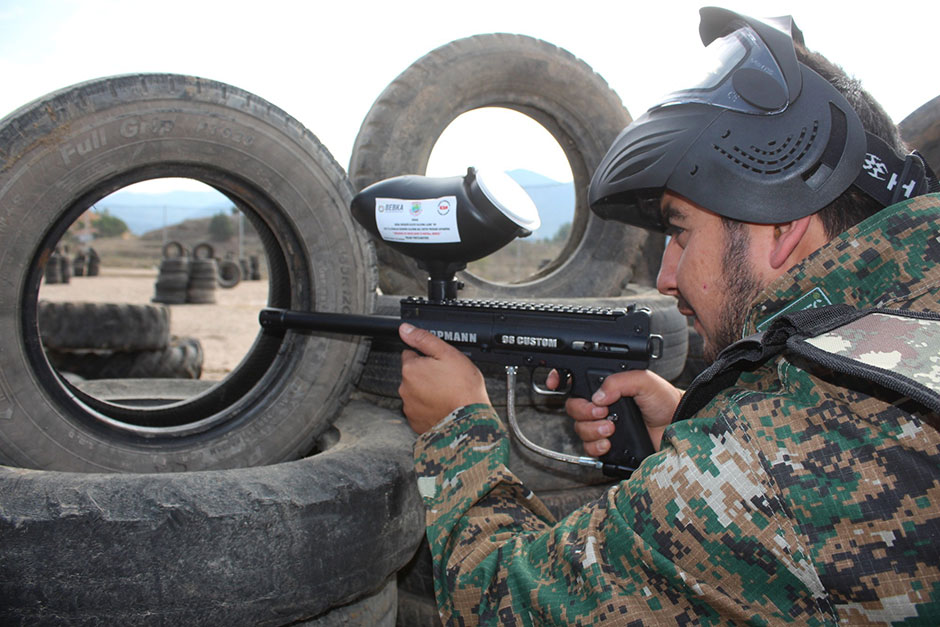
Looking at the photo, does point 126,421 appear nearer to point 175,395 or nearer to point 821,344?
point 175,395

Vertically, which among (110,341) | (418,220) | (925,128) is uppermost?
(925,128)

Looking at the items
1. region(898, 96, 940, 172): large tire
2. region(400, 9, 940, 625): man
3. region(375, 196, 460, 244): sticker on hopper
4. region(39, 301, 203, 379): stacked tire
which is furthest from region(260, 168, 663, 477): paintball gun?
region(39, 301, 203, 379): stacked tire

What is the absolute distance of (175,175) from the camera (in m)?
2.03

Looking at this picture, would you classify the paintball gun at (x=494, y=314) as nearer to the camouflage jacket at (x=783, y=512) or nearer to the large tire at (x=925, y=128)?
the camouflage jacket at (x=783, y=512)

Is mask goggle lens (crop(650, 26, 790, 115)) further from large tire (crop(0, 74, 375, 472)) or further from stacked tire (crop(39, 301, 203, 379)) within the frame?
stacked tire (crop(39, 301, 203, 379))

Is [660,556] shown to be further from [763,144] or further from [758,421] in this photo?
[763,144]

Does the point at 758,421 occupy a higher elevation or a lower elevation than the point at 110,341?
higher

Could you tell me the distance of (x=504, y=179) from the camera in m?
1.67

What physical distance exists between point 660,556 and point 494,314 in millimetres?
827

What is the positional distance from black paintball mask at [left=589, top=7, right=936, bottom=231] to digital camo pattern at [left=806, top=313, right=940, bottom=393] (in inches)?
10.1

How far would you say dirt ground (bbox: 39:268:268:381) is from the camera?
8000 millimetres

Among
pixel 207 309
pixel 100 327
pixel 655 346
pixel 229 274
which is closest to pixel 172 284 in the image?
pixel 207 309

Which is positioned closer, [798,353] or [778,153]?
[798,353]

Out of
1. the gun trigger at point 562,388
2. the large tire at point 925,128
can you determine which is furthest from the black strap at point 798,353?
the large tire at point 925,128
